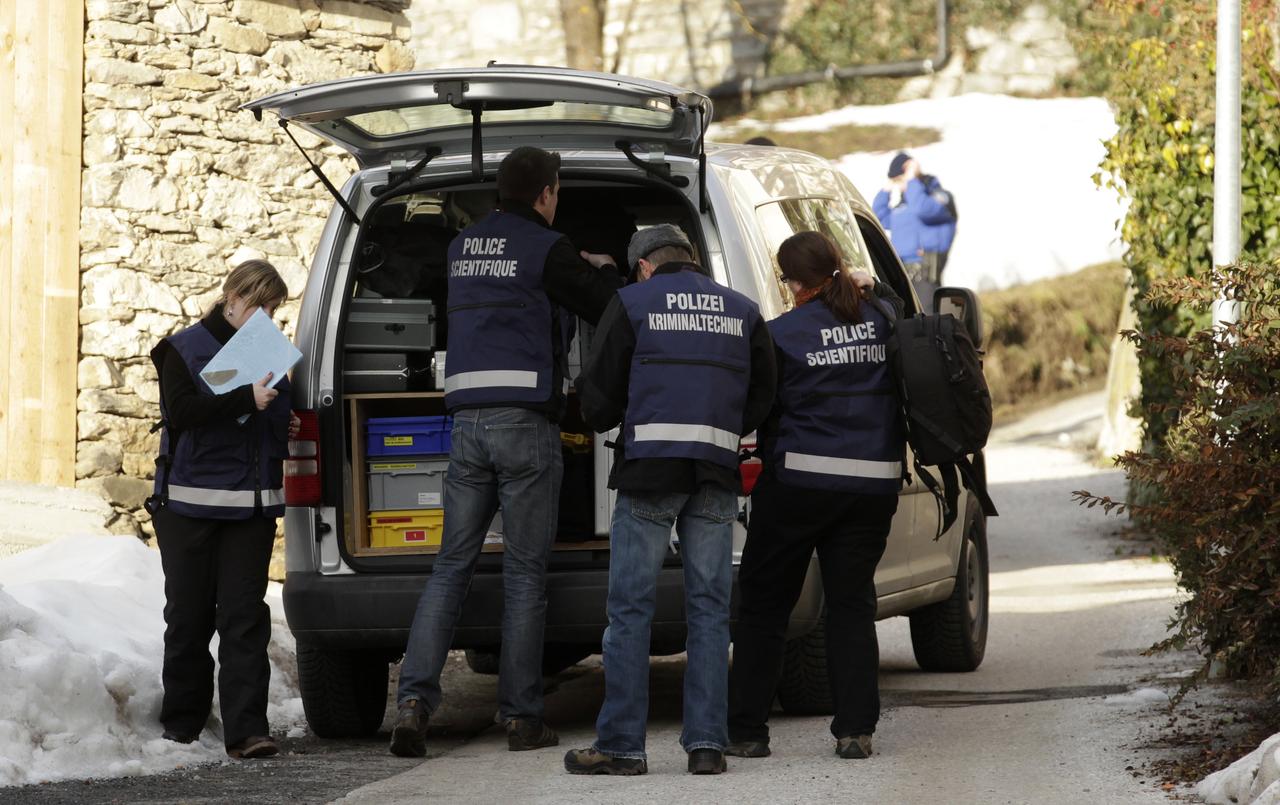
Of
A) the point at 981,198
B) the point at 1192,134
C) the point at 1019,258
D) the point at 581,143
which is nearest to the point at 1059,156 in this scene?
the point at 981,198

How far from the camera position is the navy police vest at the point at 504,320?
637 centimetres

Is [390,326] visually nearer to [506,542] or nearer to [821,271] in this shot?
[506,542]

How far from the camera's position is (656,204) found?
24.5ft

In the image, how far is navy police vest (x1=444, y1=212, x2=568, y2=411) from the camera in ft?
20.9

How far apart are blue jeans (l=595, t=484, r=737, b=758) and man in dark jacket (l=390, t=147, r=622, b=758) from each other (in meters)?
0.45

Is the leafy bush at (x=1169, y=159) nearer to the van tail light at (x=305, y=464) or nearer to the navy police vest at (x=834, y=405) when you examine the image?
the navy police vest at (x=834, y=405)

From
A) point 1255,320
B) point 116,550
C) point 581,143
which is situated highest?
point 581,143

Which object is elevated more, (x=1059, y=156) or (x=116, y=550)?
(x=1059, y=156)

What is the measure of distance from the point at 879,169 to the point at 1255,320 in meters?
18.4

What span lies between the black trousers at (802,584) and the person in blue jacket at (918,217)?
7.15 meters

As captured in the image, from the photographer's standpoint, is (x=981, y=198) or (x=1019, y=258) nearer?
(x=1019, y=258)

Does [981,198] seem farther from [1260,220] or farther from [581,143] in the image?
[581,143]

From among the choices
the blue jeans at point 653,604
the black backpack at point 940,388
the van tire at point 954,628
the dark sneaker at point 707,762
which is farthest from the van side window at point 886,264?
the dark sneaker at point 707,762

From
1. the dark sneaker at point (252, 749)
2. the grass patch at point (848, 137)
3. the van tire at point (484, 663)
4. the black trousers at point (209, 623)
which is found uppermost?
the grass patch at point (848, 137)
